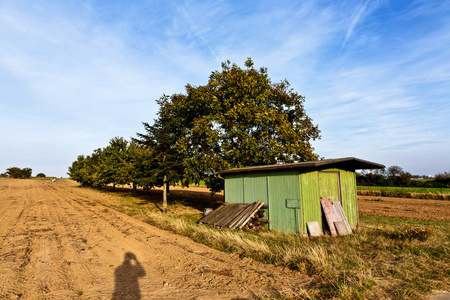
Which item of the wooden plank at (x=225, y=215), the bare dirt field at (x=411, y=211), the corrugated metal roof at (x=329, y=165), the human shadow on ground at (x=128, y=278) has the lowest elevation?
the bare dirt field at (x=411, y=211)

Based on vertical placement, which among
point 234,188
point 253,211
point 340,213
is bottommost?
point 340,213

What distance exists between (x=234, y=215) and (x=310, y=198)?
387 cm

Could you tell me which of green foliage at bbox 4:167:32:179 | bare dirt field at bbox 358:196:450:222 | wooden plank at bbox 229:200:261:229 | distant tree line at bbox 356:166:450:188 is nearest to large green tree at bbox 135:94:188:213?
wooden plank at bbox 229:200:261:229

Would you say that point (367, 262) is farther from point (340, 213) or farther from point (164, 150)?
point (164, 150)

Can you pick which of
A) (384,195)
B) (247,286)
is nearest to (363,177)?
(384,195)

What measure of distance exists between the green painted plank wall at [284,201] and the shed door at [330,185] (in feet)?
5.54

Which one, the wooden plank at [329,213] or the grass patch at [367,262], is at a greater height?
the wooden plank at [329,213]

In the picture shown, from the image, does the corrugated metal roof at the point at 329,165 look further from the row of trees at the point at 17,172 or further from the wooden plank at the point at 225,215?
the row of trees at the point at 17,172

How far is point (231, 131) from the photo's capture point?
1778cm

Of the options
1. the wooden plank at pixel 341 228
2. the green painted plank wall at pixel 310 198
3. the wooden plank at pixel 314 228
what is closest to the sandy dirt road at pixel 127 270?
the wooden plank at pixel 314 228

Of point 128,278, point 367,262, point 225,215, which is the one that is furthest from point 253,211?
point 128,278

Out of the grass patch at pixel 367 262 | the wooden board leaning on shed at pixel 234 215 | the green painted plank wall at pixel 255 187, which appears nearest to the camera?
the grass patch at pixel 367 262

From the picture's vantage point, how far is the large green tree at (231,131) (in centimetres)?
1758

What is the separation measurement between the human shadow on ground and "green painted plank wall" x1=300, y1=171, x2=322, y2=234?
7.12 meters
